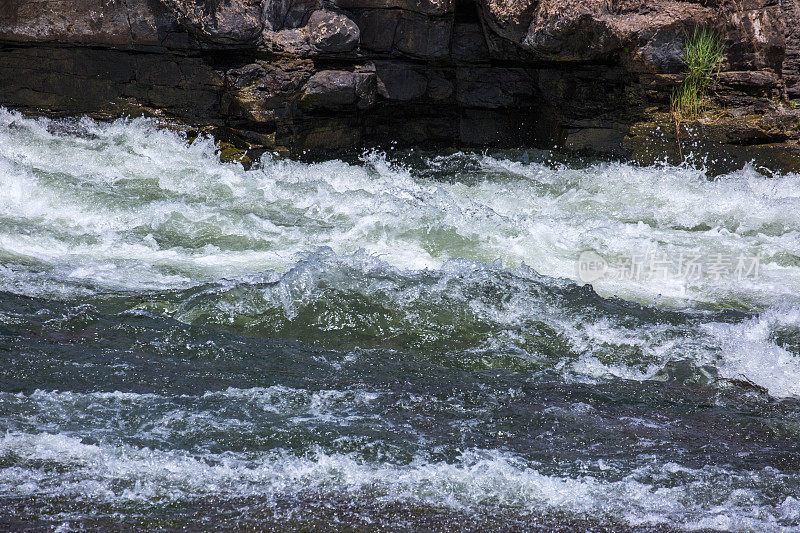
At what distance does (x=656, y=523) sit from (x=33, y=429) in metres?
2.10

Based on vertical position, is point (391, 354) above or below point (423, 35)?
below

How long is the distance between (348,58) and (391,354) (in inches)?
175

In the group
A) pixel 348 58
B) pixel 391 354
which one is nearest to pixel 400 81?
pixel 348 58

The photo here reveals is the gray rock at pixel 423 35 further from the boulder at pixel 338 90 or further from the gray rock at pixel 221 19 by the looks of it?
the gray rock at pixel 221 19

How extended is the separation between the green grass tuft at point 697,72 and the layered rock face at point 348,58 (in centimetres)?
10

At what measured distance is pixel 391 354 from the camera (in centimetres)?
318

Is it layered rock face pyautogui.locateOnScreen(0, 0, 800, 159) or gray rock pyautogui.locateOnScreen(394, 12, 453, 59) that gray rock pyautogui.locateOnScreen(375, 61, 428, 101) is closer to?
layered rock face pyautogui.locateOnScreen(0, 0, 800, 159)

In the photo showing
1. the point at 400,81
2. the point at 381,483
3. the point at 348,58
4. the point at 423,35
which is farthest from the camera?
the point at 400,81

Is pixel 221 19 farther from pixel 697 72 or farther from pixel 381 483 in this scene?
pixel 381 483

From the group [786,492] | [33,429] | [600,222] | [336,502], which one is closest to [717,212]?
[600,222]

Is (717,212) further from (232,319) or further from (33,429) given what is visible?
(33,429)

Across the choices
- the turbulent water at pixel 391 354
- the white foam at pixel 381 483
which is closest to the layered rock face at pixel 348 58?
the turbulent water at pixel 391 354

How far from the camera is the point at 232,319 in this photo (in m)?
3.46

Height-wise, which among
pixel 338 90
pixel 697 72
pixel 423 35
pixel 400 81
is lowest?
pixel 338 90
